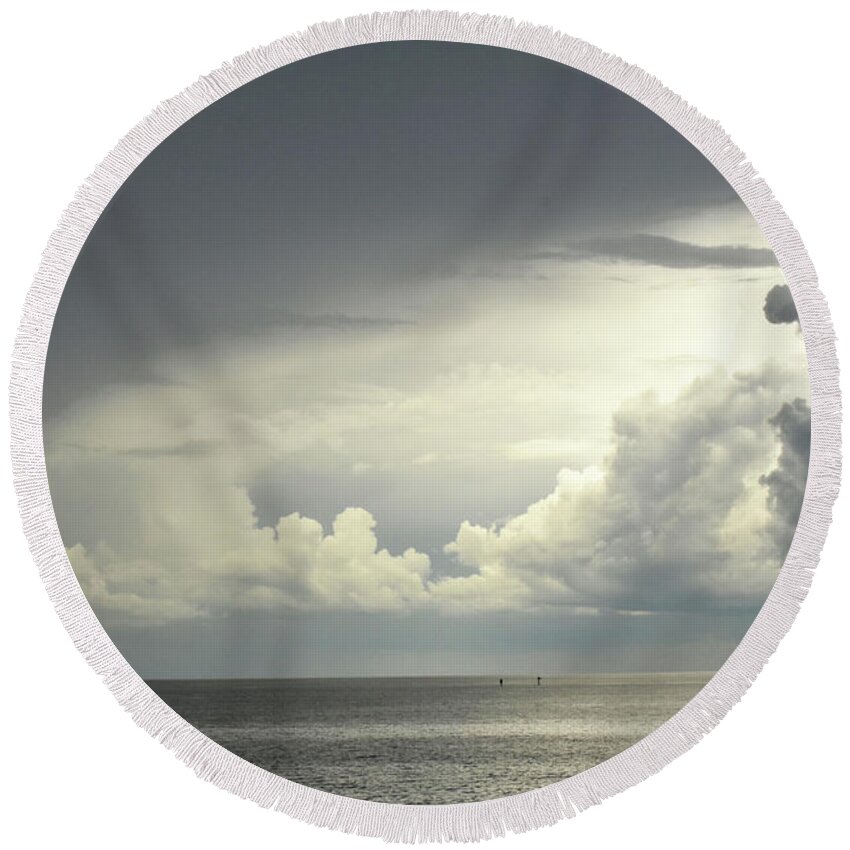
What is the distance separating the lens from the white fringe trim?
3.00 metres

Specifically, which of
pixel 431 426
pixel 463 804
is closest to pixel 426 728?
pixel 463 804

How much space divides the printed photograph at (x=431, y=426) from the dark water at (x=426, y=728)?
0.04 feet

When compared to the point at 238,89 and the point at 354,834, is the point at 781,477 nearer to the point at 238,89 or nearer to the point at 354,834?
the point at 354,834

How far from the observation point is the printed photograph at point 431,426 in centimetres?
307

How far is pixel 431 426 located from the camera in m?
3.08

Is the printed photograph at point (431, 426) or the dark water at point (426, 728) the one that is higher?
the printed photograph at point (431, 426)

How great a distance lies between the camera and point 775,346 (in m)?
3.09

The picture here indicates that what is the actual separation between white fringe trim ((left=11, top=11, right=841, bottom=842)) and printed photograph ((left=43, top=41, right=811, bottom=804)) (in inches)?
1.3

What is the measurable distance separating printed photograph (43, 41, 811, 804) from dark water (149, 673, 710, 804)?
1 centimetres

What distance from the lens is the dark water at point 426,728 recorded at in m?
3.01

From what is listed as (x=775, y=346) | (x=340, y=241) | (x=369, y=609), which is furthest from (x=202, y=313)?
(x=775, y=346)

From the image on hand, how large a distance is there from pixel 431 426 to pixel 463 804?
0.80 metres

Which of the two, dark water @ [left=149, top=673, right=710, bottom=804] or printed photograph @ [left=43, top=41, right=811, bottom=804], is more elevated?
printed photograph @ [left=43, top=41, right=811, bottom=804]

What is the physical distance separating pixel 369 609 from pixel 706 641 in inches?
28.6
